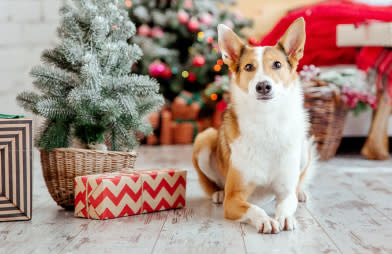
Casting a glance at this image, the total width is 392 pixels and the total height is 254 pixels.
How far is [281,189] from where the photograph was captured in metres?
1.76

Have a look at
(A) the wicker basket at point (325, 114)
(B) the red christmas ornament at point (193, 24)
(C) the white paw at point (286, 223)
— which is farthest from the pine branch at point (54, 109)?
(B) the red christmas ornament at point (193, 24)

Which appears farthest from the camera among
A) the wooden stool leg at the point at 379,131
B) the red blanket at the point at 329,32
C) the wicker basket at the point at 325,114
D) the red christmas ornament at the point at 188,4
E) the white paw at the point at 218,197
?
the red christmas ornament at the point at 188,4

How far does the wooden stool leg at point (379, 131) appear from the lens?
347 centimetres

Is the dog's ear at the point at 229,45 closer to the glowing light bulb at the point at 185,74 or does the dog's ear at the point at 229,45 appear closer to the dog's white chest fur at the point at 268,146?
the dog's white chest fur at the point at 268,146

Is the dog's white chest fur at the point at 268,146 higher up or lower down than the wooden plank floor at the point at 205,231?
higher up

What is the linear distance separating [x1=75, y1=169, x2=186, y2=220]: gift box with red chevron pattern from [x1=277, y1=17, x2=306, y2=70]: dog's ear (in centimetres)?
66

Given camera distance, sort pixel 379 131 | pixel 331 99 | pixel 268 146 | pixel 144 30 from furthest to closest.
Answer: pixel 144 30
pixel 379 131
pixel 331 99
pixel 268 146

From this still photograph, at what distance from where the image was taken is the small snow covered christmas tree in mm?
1829

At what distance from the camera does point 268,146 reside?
1.72 meters

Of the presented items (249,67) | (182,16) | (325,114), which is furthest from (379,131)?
(182,16)

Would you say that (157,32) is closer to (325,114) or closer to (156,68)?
(156,68)

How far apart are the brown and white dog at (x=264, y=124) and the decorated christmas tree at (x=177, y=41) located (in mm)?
2885

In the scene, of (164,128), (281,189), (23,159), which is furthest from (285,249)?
(164,128)

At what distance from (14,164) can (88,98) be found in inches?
14.7
